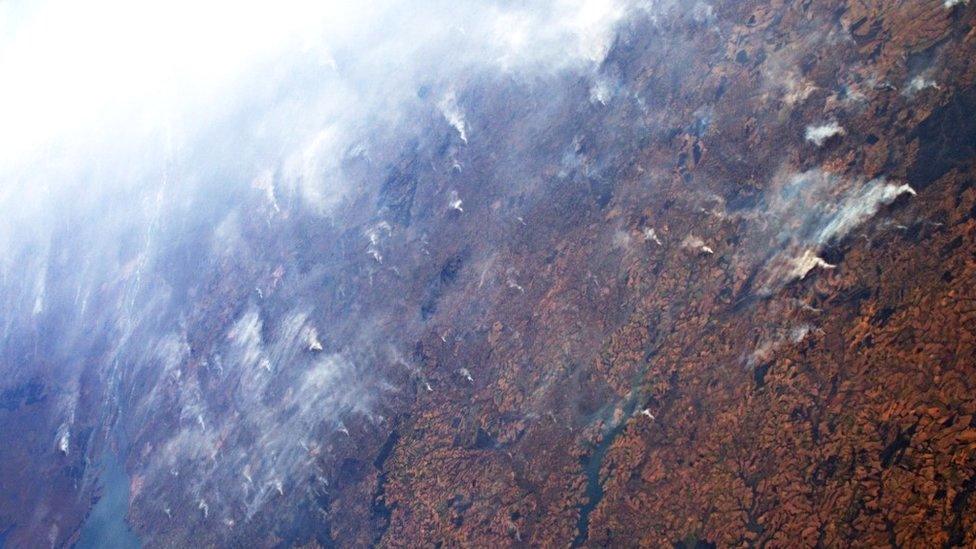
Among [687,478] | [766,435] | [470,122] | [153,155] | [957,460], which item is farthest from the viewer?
[153,155]

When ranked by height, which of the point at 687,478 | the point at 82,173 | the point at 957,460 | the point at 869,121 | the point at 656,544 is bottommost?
the point at 656,544

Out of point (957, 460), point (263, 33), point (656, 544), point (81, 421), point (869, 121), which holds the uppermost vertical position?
point (263, 33)

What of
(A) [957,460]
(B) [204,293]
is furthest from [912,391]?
(B) [204,293]

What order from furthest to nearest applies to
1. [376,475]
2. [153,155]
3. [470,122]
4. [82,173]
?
[82,173]
[153,155]
[470,122]
[376,475]

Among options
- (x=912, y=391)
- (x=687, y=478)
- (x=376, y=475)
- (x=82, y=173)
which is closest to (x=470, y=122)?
(x=376, y=475)

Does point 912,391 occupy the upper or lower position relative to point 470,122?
lower

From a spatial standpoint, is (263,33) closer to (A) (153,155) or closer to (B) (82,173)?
(A) (153,155)

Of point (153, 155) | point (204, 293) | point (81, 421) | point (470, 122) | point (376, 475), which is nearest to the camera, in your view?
point (376, 475)

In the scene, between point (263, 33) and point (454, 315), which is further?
point (263, 33)

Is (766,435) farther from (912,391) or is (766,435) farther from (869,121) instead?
(869,121)

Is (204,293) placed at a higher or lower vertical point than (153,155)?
lower
